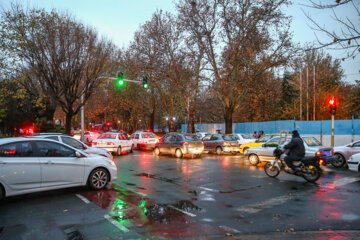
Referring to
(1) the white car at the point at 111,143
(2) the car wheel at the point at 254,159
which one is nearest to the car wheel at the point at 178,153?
(1) the white car at the point at 111,143

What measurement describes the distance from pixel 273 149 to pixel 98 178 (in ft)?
30.0

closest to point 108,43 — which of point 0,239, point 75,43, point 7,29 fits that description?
point 75,43

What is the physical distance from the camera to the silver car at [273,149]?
40.8 feet

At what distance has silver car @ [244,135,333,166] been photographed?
12.4 m

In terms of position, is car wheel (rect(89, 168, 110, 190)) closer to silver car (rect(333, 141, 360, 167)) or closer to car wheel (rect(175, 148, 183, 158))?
car wheel (rect(175, 148, 183, 158))

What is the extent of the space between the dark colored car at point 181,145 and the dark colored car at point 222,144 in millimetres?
2387

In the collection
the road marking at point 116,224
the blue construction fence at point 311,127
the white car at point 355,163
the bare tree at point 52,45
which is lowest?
the road marking at point 116,224

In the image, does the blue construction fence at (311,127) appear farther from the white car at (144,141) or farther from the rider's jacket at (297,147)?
the rider's jacket at (297,147)

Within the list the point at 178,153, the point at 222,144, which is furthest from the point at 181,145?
the point at 222,144

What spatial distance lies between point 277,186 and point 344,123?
1646cm

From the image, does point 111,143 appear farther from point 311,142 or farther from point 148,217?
point 148,217

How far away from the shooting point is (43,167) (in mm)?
7141

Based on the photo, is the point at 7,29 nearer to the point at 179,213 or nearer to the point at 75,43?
the point at 75,43

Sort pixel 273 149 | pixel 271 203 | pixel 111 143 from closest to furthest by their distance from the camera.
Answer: pixel 271 203 < pixel 273 149 < pixel 111 143
